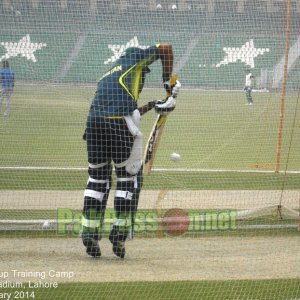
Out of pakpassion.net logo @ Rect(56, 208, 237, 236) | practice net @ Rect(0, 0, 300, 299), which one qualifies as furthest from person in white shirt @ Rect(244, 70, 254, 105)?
pakpassion.net logo @ Rect(56, 208, 237, 236)

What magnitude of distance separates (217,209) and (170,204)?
2.06 ft

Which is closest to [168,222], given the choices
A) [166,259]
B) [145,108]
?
[166,259]

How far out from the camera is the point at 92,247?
5.92 meters

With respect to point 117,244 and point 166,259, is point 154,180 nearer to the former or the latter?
point 166,259

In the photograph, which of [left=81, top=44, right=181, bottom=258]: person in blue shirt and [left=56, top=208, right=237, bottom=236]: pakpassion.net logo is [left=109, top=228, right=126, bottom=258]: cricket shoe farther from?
[left=56, top=208, right=237, bottom=236]: pakpassion.net logo

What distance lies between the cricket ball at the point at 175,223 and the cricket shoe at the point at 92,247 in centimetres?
116

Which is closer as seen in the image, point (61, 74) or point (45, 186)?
point (61, 74)

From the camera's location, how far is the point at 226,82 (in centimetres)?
803

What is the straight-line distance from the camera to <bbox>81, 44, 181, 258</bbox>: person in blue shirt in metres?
5.75

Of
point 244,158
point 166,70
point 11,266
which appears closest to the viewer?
point 11,266

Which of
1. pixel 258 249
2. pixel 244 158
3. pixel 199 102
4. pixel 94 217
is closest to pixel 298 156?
pixel 244 158

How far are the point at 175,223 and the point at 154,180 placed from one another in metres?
2.85

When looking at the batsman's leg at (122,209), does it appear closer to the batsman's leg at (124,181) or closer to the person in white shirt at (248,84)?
the batsman's leg at (124,181)

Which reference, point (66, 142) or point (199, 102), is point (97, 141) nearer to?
point (199, 102)
